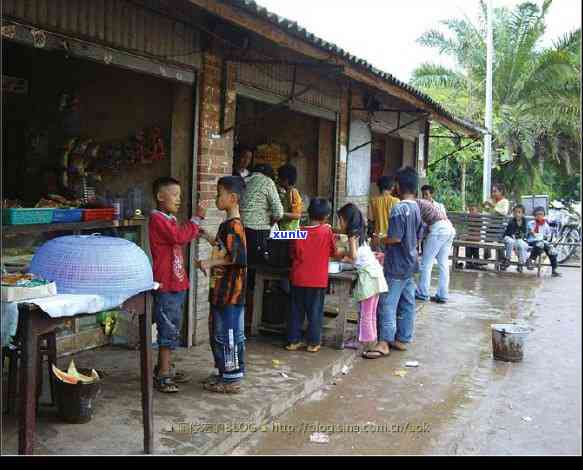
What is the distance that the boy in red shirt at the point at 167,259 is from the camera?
16.4ft

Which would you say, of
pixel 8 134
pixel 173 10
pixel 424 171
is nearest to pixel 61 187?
pixel 8 134

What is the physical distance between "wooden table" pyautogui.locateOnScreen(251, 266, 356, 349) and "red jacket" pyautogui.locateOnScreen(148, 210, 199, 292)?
208cm

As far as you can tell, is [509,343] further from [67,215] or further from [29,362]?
[29,362]

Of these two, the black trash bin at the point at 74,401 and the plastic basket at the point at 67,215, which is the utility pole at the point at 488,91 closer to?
the plastic basket at the point at 67,215

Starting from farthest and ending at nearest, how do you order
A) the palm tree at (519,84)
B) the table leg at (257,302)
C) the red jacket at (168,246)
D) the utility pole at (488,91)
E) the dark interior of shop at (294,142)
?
the palm tree at (519,84), the utility pole at (488,91), the dark interior of shop at (294,142), the table leg at (257,302), the red jacket at (168,246)

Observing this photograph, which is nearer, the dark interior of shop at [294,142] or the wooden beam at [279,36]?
the wooden beam at [279,36]

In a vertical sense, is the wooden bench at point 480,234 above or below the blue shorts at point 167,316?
above

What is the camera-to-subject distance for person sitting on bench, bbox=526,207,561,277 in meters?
13.6

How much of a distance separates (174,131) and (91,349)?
2.17 m

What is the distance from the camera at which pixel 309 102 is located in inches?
356

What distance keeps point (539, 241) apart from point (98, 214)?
1009cm

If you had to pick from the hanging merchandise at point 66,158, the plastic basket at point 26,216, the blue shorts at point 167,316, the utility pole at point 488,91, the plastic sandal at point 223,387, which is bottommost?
the plastic sandal at point 223,387

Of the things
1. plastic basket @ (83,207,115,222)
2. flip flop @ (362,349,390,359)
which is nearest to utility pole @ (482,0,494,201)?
flip flop @ (362,349,390,359)

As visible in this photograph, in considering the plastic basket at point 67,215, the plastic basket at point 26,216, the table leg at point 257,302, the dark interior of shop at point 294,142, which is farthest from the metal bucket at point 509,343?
the plastic basket at point 26,216
